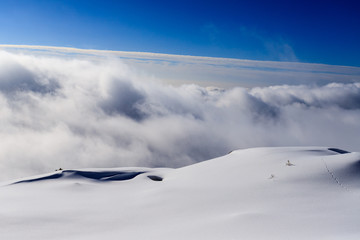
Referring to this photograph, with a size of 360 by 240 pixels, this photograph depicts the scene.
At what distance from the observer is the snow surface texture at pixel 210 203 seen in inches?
717

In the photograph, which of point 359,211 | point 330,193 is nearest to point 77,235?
point 359,211

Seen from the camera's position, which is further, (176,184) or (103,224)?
(176,184)

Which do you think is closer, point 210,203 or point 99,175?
point 210,203

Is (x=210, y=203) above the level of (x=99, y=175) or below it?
below

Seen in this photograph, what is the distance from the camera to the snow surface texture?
18.2 metres

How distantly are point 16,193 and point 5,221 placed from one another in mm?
12932

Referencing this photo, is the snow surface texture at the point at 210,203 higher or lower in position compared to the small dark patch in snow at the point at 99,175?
lower

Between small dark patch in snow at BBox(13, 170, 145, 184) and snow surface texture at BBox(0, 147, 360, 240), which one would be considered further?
small dark patch in snow at BBox(13, 170, 145, 184)

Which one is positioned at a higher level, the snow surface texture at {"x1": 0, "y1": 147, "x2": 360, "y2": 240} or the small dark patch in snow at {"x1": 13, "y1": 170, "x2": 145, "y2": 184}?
→ the small dark patch in snow at {"x1": 13, "y1": 170, "x2": 145, "y2": 184}

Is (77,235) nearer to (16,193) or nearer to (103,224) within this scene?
(103,224)

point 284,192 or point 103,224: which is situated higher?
point 284,192

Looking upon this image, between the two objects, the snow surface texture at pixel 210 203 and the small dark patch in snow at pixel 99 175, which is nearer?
the snow surface texture at pixel 210 203

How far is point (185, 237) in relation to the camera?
56.0ft

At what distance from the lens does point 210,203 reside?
2611 centimetres
